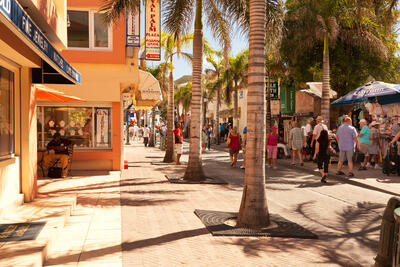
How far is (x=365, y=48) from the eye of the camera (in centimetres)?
2198

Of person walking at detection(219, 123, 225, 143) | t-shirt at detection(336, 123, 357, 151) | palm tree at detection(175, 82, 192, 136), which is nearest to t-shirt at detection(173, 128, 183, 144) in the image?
t-shirt at detection(336, 123, 357, 151)

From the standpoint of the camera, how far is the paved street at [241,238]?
5430 mm

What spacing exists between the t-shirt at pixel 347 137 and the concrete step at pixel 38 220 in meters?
8.57

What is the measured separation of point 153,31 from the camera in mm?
17141

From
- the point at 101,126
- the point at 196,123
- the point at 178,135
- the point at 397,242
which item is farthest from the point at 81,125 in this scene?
the point at 397,242

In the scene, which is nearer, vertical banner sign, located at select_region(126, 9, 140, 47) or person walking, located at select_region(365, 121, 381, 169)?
vertical banner sign, located at select_region(126, 9, 140, 47)

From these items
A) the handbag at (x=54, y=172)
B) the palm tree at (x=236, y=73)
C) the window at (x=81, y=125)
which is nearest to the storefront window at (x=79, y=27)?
the window at (x=81, y=125)

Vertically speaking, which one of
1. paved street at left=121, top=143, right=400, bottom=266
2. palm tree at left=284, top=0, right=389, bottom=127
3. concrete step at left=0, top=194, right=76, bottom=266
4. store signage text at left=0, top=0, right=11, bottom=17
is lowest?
paved street at left=121, top=143, right=400, bottom=266

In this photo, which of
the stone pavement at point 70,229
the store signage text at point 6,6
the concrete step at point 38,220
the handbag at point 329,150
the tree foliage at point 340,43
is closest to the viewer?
the store signage text at point 6,6

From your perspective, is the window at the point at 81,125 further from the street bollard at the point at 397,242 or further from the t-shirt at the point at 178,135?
the street bollard at the point at 397,242

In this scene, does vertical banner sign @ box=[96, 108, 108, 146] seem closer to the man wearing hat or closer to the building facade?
the building facade

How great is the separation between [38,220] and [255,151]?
3660 millimetres

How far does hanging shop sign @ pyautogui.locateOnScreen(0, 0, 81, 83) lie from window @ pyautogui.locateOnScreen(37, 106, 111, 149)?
309 inches

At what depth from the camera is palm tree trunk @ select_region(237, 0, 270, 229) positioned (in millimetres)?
7023
